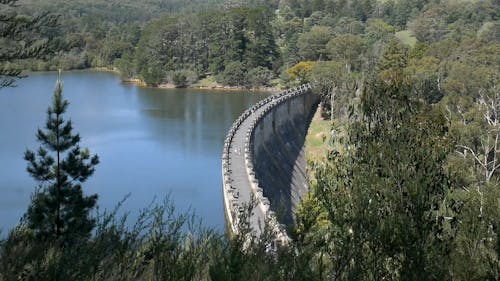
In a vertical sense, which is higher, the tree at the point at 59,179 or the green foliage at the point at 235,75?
the tree at the point at 59,179

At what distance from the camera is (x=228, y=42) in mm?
65938

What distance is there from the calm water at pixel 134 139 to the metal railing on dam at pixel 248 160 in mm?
1589

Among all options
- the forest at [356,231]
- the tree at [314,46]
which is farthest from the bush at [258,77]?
the forest at [356,231]

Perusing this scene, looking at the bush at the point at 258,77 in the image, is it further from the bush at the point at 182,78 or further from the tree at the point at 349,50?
the tree at the point at 349,50

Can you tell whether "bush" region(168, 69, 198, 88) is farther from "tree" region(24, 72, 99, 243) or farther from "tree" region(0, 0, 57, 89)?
"tree" region(0, 0, 57, 89)

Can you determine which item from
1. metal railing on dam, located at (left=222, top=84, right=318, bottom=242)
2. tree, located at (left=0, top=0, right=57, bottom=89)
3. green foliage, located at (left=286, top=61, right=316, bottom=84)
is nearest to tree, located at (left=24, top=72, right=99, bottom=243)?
metal railing on dam, located at (left=222, top=84, right=318, bottom=242)

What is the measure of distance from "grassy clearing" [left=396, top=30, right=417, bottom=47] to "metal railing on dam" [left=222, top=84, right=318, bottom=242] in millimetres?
27455

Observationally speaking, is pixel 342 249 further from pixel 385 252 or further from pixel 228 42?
pixel 228 42

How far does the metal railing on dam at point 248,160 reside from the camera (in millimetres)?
19875

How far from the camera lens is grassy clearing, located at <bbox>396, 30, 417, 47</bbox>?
71375 millimetres

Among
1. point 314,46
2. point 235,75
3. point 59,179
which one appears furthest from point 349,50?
point 59,179

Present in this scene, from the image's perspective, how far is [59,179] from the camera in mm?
14602

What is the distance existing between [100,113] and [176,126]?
593 centimetres

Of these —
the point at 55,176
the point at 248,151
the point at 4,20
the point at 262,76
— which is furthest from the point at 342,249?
the point at 262,76
